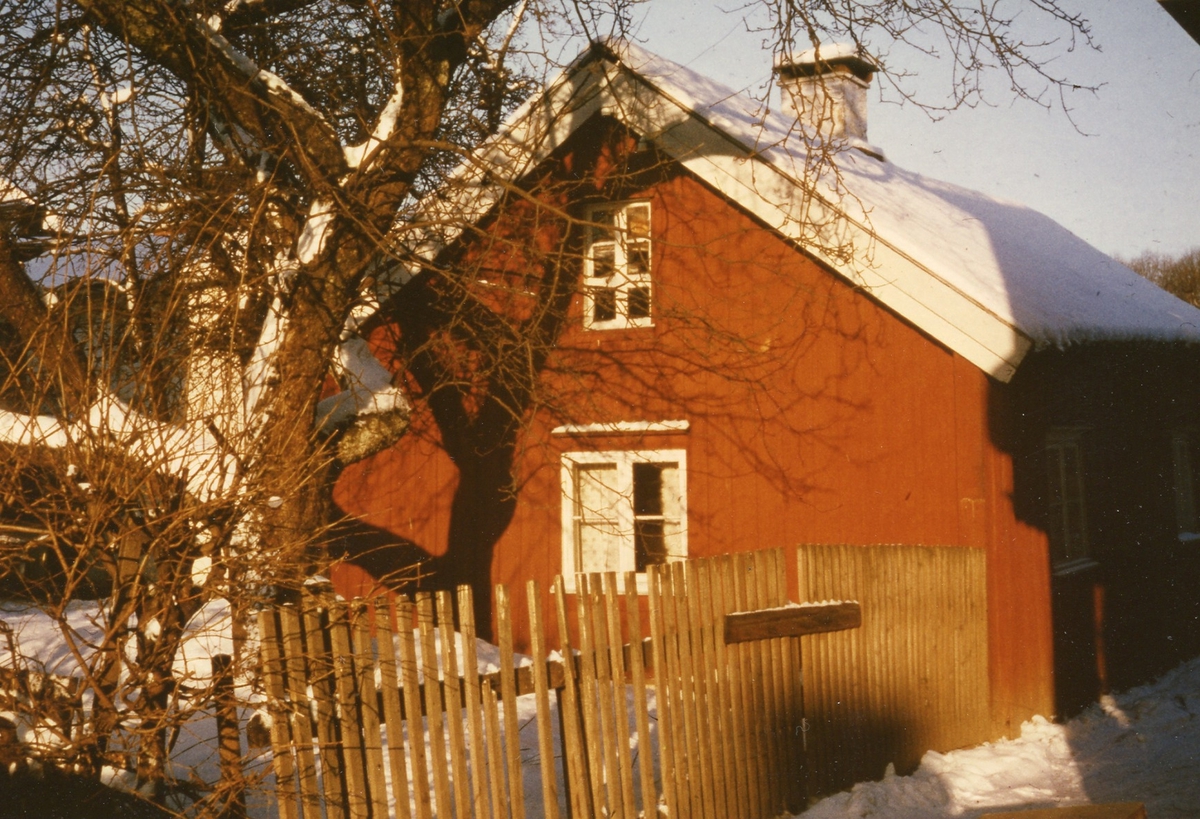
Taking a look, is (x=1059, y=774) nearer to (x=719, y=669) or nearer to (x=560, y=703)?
(x=719, y=669)

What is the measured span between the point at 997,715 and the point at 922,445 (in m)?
2.22

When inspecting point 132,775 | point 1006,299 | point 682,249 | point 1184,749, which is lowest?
point 1184,749

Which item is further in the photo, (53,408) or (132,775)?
(53,408)

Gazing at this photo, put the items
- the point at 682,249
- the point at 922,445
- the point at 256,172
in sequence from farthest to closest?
1. the point at 682,249
2. the point at 922,445
3. the point at 256,172

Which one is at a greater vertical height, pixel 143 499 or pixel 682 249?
A: pixel 682 249

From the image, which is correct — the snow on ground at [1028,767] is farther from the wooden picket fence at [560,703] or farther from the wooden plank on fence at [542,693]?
the wooden plank on fence at [542,693]

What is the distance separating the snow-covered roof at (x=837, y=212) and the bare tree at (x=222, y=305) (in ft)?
2.59

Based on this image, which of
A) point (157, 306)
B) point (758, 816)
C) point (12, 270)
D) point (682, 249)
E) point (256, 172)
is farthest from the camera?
point (682, 249)

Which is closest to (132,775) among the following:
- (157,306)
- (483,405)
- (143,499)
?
(143,499)

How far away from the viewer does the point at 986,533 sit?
849cm

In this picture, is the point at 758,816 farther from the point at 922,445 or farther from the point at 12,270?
the point at 12,270

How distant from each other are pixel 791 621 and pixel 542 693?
6.51 ft

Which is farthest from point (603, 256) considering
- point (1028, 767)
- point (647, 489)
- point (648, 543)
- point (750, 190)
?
point (1028, 767)

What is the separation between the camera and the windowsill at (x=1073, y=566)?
31.0 ft
